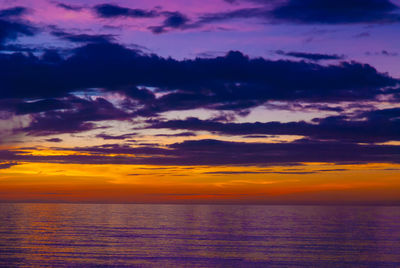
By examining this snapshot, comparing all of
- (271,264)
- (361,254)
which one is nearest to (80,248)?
(271,264)

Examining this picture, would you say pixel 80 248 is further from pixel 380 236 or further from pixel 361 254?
pixel 380 236

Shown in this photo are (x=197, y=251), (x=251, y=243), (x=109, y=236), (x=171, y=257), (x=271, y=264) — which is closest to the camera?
(x=271, y=264)

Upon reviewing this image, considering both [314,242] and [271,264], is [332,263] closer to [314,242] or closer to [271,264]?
[271,264]

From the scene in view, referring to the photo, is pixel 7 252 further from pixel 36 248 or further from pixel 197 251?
pixel 197 251

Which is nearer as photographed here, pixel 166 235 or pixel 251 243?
pixel 251 243

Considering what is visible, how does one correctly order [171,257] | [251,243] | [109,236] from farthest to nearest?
[109,236]
[251,243]
[171,257]

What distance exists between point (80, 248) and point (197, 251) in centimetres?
1834

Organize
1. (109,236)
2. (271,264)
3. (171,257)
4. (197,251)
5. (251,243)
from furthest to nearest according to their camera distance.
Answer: (109,236), (251,243), (197,251), (171,257), (271,264)

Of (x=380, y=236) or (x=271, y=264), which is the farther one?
(x=380, y=236)

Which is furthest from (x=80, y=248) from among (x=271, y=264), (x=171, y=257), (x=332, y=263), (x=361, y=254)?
(x=361, y=254)

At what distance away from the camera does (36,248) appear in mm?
71438

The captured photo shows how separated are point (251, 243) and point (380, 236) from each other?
99.6 feet

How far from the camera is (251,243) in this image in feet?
254

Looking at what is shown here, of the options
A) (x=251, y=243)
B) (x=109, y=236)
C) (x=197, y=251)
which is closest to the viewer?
(x=197, y=251)
